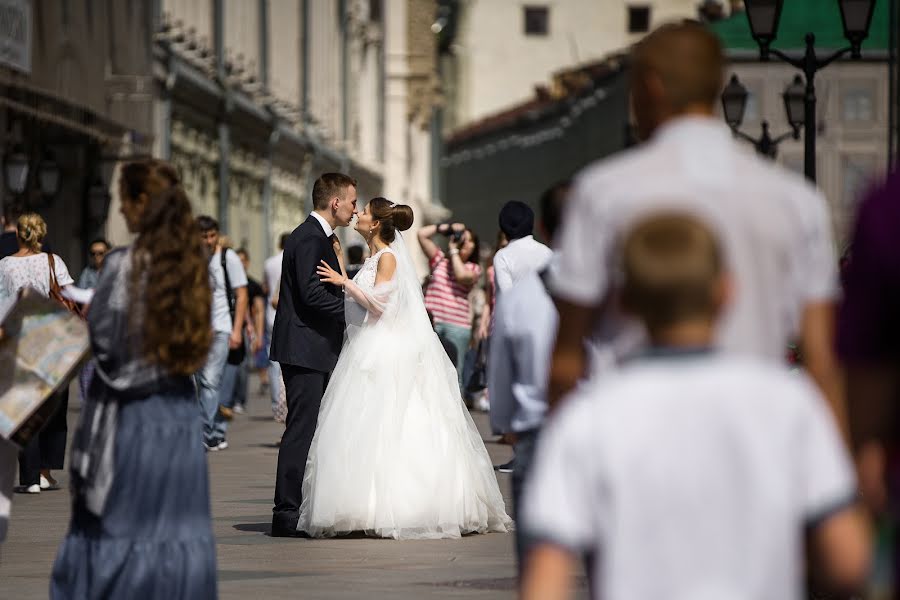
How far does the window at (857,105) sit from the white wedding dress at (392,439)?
56.2 meters

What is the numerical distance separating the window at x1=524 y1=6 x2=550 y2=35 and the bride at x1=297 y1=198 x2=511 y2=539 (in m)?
104

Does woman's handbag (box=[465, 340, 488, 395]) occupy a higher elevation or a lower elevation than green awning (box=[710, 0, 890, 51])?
lower

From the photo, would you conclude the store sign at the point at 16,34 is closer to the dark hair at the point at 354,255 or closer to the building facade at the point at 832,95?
the dark hair at the point at 354,255

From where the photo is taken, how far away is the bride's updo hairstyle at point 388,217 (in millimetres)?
12242

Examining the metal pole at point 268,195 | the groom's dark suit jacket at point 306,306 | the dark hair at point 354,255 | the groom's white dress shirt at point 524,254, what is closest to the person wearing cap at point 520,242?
the groom's white dress shirt at point 524,254

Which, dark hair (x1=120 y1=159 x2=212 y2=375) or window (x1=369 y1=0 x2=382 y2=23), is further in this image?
window (x1=369 y1=0 x2=382 y2=23)

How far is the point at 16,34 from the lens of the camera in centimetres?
2494

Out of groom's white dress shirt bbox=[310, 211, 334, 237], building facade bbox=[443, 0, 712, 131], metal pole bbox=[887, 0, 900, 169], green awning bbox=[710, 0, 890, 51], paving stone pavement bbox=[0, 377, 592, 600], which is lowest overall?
paving stone pavement bbox=[0, 377, 592, 600]

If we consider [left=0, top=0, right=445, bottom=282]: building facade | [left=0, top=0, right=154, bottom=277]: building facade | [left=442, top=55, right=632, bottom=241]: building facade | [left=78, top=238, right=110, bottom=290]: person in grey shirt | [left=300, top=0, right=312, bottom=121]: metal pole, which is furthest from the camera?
[left=442, top=55, right=632, bottom=241]: building facade

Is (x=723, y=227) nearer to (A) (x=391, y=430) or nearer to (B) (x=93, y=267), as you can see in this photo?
(A) (x=391, y=430)

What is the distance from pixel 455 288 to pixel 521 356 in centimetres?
1419

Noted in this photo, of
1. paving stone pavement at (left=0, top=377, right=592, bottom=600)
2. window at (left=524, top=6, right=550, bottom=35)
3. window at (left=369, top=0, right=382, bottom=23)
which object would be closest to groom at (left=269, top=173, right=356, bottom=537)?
paving stone pavement at (left=0, top=377, right=592, bottom=600)

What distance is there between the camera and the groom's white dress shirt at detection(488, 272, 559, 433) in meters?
6.95

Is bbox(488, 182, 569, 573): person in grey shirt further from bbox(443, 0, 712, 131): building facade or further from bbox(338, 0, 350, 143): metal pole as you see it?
bbox(443, 0, 712, 131): building facade
